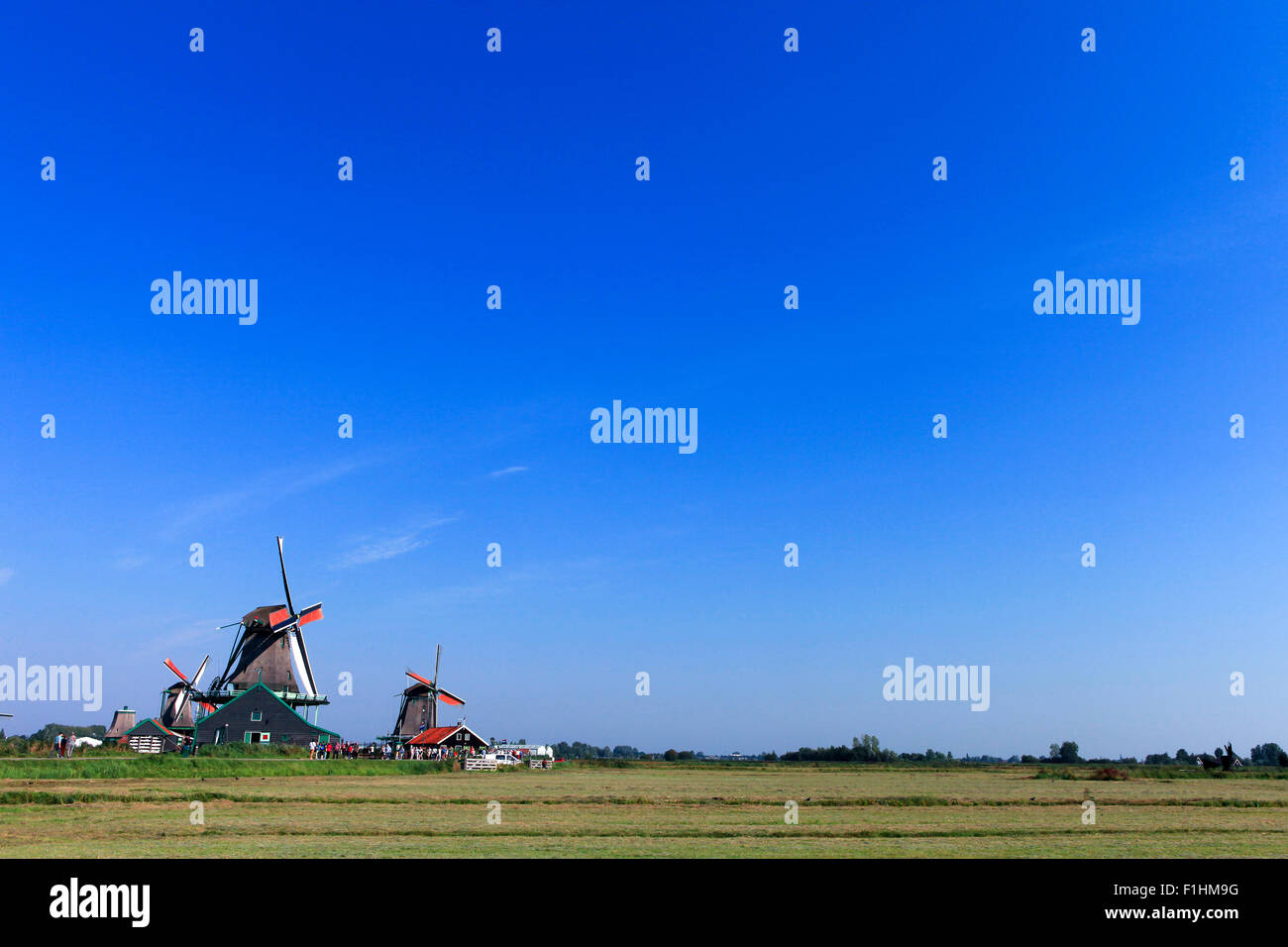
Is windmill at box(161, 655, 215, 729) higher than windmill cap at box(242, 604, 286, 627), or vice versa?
windmill cap at box(242, 604, 286, 627)

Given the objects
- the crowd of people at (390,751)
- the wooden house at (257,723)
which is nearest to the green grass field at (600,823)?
the wooden house at (257,723)

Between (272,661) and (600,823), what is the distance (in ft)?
239

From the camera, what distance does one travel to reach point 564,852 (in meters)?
18.4

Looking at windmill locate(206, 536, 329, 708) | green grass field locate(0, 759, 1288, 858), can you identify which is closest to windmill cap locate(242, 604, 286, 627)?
windmill locate(206, 536, 329, 708)

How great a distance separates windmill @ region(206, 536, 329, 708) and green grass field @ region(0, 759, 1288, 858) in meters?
43.8

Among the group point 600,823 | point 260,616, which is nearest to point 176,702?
point 260,616

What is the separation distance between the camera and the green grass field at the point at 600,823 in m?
19.2

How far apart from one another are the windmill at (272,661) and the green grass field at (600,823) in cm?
4379

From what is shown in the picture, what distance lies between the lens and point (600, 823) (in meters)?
25.2

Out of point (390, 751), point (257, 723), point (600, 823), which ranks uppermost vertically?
point (600, 823)

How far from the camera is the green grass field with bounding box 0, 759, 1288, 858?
19.2 metres

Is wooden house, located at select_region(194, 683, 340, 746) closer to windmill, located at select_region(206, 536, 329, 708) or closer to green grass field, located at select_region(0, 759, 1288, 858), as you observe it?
windmill, located at select_region(206, 536, 329, 708)

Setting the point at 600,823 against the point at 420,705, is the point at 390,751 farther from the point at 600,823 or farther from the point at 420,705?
the point at 600,823
